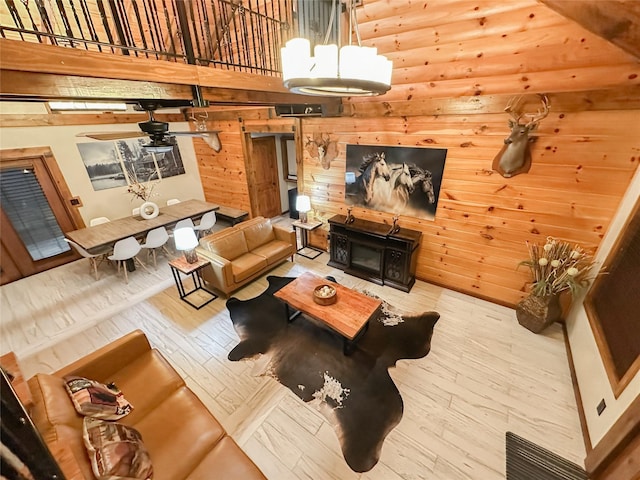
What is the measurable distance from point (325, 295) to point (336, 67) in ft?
7.30

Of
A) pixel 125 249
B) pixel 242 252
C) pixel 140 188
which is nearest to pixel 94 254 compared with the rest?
pixel 125 249

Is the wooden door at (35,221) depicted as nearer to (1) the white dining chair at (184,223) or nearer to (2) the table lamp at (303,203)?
(1) the white dining chair at (184,223)

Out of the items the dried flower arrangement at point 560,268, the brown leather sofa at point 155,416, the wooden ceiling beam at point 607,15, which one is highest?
the wooden ceiling beam at point 607,15

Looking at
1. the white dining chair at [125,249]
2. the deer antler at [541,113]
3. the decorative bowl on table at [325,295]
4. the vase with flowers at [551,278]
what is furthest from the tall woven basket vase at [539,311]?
Answer: the white dining chair at [125,249]

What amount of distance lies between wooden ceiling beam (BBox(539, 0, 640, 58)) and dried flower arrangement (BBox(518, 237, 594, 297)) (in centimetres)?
191

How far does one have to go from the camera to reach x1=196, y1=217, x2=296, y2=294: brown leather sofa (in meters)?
3.69

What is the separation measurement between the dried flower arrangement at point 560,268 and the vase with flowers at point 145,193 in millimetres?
6110

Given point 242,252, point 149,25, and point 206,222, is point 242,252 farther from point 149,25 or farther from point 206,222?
point 149,25

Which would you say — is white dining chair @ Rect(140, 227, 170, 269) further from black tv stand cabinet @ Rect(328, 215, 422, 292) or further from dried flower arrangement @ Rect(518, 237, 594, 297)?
dried flower arrangement @ Rect(518, 237, 594, 297)

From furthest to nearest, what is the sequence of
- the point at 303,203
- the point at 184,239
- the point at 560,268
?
the point at 303,203, the point at 184,239, the point at 560,268

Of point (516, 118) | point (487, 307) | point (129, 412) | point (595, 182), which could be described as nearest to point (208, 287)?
point (129, 412)

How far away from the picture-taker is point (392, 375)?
2670 millimetres

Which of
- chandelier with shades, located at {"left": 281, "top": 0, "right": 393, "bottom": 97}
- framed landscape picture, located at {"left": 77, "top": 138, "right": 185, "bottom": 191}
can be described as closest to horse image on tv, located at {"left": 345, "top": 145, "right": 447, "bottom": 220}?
chandelier with shades, located at {"left": 281, "top": 0, "right": 393, "bottom": 97}

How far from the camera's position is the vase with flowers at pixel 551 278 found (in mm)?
2855
